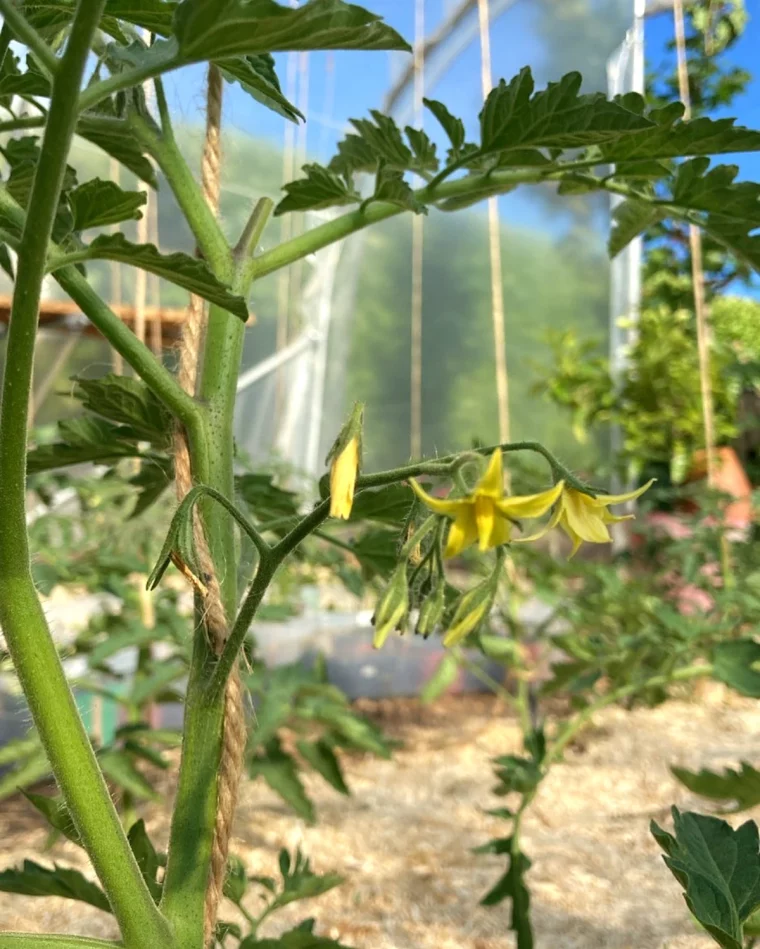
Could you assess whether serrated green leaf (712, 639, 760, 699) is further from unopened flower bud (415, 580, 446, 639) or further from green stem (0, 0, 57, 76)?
green stem (0, 0, 57, 76)

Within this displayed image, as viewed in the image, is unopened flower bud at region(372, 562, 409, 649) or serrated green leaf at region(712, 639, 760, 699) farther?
serrated green leaf at region(712, 639, 760, 699)

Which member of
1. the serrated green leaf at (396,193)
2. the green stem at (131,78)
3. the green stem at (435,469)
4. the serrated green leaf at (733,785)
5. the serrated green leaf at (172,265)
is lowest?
the serrated green leaf at (733,785)

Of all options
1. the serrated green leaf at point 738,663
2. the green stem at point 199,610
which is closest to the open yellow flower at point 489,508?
the green stem at point 199,610

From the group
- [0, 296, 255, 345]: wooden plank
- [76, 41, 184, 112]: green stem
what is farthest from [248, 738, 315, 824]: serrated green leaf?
[0, 296, 255, 345]: wooden plank

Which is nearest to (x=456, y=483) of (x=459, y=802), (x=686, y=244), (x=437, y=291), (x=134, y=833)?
(x=134, y=833)

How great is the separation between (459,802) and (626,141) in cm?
102

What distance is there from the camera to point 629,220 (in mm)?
697

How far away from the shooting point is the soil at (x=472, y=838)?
0.84m

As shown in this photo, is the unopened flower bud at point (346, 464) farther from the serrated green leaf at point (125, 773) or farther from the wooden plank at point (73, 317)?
the wooden plank at point (73, 317)

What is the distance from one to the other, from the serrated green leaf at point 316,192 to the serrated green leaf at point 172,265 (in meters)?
0.16

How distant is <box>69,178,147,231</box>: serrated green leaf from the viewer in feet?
1.65

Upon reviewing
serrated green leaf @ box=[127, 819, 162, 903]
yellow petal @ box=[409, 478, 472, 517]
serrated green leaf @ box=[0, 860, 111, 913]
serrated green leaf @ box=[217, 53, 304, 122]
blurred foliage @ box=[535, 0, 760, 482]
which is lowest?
serrated green leaf @ box=[0, 860, 111, 913]

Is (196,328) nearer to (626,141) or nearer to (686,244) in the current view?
(626,141)

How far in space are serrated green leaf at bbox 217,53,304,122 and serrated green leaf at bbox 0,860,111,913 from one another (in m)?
0.47
